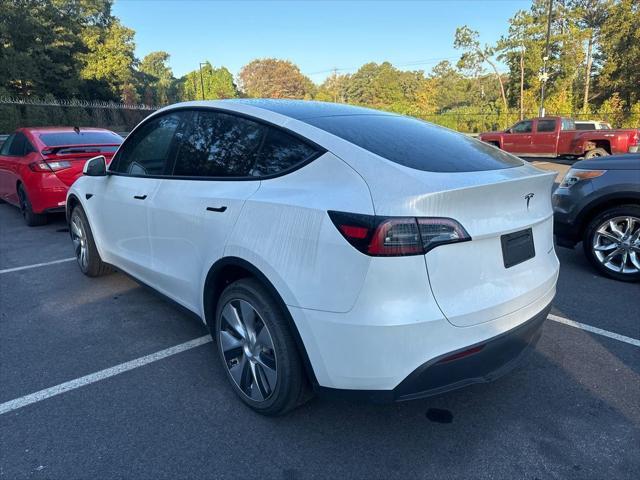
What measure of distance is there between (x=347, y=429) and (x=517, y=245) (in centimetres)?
130

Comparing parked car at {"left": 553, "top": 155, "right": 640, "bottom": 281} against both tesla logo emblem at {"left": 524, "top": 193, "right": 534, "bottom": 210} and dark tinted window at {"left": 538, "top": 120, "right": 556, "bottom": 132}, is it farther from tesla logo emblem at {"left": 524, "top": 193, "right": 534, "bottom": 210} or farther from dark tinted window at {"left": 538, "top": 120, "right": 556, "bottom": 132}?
dark tinted window at {"left": 538, "top": 120, "right": 556, "bottom": 132}

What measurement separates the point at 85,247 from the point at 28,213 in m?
3.39

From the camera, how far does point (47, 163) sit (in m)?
6.78

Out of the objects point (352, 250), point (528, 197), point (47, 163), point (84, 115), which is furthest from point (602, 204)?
point (84, 115)

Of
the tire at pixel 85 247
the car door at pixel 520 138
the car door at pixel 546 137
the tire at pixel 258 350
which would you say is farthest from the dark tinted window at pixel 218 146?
the car door at pixel 520 138

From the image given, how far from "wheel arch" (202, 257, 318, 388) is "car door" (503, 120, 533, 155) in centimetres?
1803

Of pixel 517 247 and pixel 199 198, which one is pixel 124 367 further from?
pixel 517 247

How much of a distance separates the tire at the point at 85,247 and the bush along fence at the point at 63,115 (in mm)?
18417

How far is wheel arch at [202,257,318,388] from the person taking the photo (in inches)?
87.5

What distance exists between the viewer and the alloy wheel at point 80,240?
15.5 feet

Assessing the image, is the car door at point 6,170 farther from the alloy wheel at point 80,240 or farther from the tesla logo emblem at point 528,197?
the tesla logo emblem at point 528,197

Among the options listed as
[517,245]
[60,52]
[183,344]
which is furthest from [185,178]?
[60,52]

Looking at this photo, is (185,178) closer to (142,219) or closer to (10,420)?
(142,219)

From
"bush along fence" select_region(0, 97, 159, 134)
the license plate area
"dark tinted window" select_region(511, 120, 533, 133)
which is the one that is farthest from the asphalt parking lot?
"bush along fence" select_region(0, 97, 159, 134)
